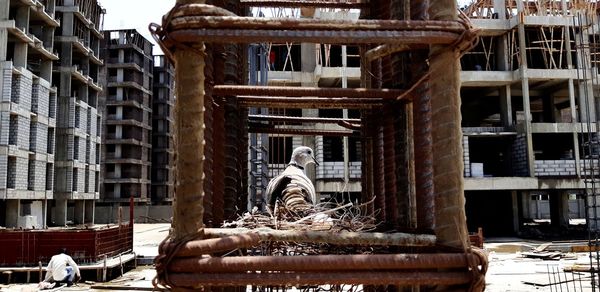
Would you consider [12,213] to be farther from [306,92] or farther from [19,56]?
[306,92]

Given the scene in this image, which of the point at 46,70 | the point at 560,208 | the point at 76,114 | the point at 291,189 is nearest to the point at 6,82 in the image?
the point at 46,70

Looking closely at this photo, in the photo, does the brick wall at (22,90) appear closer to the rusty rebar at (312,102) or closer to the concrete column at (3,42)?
the concrete column at (3,42)

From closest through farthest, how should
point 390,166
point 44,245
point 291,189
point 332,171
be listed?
point 390,166 → point 291,189 → point 44,245 → point 332,171

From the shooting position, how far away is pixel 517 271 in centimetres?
1689

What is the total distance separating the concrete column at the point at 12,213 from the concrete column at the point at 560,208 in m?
30.2

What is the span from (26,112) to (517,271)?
85.1 feet

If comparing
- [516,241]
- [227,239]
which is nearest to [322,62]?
[516,241]

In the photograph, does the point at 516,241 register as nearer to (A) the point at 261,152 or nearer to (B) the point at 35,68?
(A) the point at 261,152

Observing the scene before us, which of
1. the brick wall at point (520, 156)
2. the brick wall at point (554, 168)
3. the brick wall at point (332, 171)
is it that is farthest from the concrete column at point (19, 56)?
the brick wall at point (554, 168)

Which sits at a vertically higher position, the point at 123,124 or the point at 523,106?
the point at 123,124

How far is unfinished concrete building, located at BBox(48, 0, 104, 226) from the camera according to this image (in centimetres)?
3506

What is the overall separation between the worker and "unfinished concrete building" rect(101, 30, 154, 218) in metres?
33.5

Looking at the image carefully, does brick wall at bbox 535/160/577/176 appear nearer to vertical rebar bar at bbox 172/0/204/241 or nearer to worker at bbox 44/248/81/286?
worker at bbox 44/248/81/286

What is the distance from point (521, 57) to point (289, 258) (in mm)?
28319
